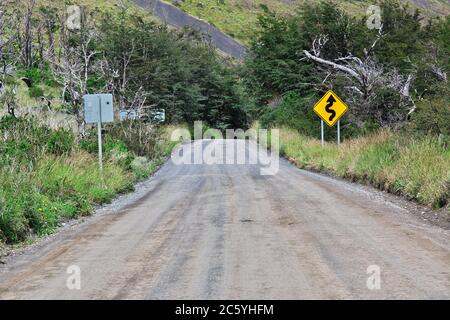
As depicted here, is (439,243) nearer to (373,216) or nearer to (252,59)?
(373,216)

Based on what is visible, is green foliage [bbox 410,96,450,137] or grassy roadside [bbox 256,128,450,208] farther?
green foliage [bbox 410,96,450,137]

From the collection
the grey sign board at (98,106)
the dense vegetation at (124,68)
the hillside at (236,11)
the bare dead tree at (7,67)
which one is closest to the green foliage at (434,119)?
the grey sign board at (98,106)

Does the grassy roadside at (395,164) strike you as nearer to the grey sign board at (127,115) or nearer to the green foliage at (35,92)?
the grey sign board at (127,115)

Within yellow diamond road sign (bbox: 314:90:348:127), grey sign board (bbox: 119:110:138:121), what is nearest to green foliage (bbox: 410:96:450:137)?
yellow diamond road sign (bbox: 314:90:348:127)

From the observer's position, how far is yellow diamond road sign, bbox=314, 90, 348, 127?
26328mm

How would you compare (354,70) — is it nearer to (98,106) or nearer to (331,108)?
(331,108)

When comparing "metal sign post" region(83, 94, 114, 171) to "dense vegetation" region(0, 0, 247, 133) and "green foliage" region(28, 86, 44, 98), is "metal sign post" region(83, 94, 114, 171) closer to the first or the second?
"dense vegetation" region(0, 0, 247, 133)

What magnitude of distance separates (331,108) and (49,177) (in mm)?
14463

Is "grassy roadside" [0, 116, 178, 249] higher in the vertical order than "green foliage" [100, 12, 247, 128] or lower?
lower

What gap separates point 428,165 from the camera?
51.9ft

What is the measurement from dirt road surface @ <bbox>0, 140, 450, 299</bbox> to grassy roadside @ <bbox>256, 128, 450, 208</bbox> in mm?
905

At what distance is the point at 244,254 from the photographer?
886cm

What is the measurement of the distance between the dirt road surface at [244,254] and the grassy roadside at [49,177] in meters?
0.68

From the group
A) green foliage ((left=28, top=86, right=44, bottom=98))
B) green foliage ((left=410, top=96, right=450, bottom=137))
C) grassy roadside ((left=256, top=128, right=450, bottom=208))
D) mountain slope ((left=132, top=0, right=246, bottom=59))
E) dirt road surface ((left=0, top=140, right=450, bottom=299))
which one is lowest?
dirt road surface ((left=0, top=140, right=450, bottom=299))
